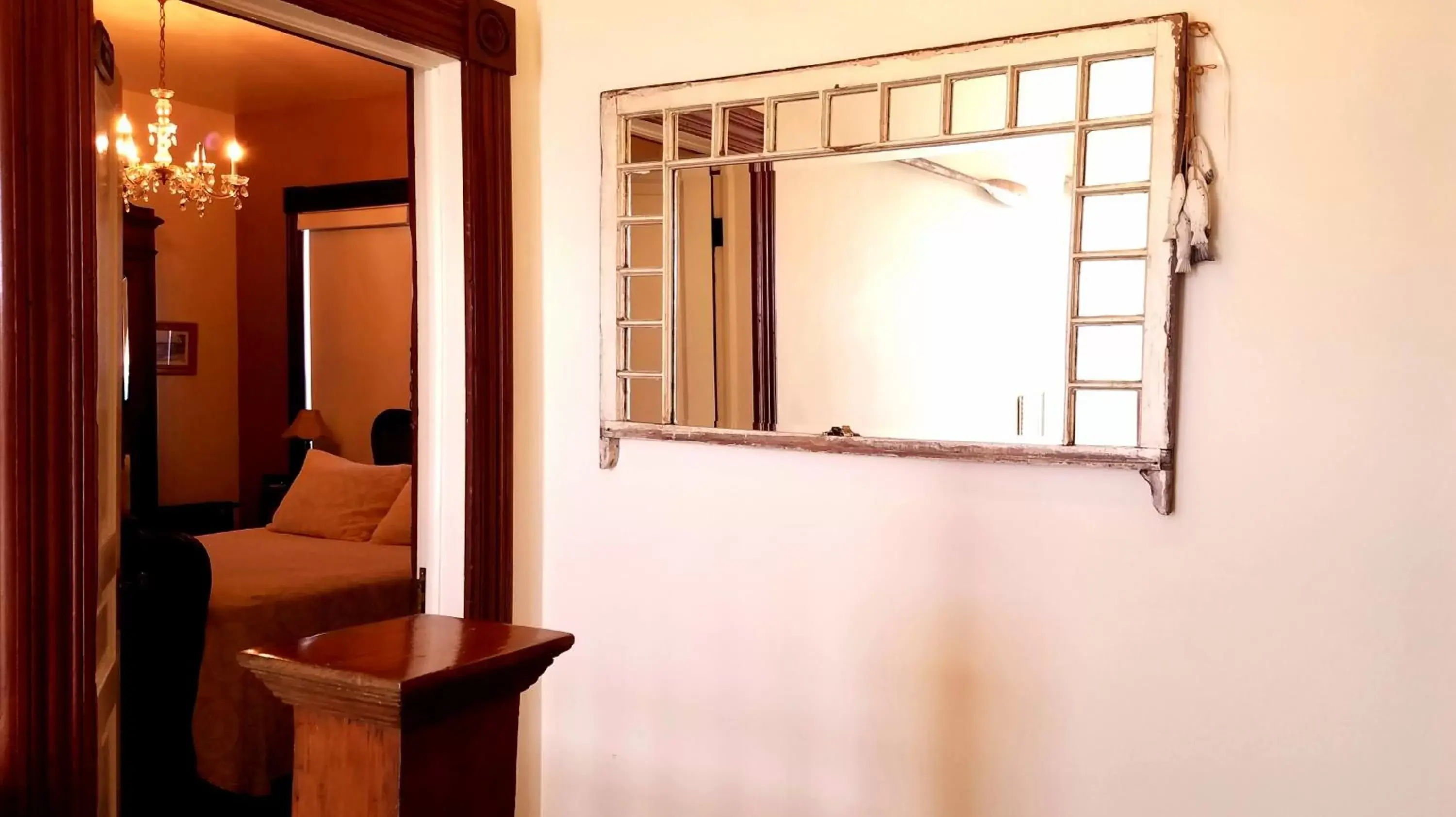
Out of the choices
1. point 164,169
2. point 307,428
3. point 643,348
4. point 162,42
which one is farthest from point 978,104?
point 307,428

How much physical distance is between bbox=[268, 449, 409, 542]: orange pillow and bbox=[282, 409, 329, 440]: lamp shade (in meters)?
0.79

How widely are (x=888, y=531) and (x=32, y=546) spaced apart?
4.62ft

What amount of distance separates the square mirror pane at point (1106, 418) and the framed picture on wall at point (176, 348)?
5353mm

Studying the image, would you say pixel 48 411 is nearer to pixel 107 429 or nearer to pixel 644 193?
pixel 107 429

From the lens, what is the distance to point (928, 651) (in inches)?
82.7

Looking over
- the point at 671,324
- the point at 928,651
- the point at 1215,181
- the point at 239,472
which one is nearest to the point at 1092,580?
the point at 928,651

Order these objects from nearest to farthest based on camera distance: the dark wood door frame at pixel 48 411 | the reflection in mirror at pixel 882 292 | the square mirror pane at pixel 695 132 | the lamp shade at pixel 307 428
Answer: the dark wood door frame at pixel 48 411
the reflection in mirror at pixel 882 292
the square mirror pane at pixel 695 132
the lamp shade at pixel 307 428

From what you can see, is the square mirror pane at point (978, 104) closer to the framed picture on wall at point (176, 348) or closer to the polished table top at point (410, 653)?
the polished table top at point (410, 653)

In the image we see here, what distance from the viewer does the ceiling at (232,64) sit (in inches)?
171

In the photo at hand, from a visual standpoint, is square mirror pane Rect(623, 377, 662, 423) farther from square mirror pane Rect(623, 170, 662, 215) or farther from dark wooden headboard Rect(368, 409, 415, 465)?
dark wooden headboard Rect(368, 409, 415, 465)

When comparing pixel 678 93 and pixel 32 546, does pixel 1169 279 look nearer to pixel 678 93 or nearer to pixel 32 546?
pixel 678 93

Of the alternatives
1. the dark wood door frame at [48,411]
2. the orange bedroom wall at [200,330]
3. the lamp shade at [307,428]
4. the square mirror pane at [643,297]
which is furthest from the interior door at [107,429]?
the orange bedroom wall at [200,330]

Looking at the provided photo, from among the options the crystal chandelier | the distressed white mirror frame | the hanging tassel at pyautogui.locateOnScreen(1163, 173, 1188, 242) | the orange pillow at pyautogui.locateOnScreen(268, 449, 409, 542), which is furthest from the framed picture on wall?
the hanging tassel at pyautogui.locateOnScreen(1163, 173, 1188, 242)

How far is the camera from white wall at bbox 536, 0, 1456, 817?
5.49 ft
